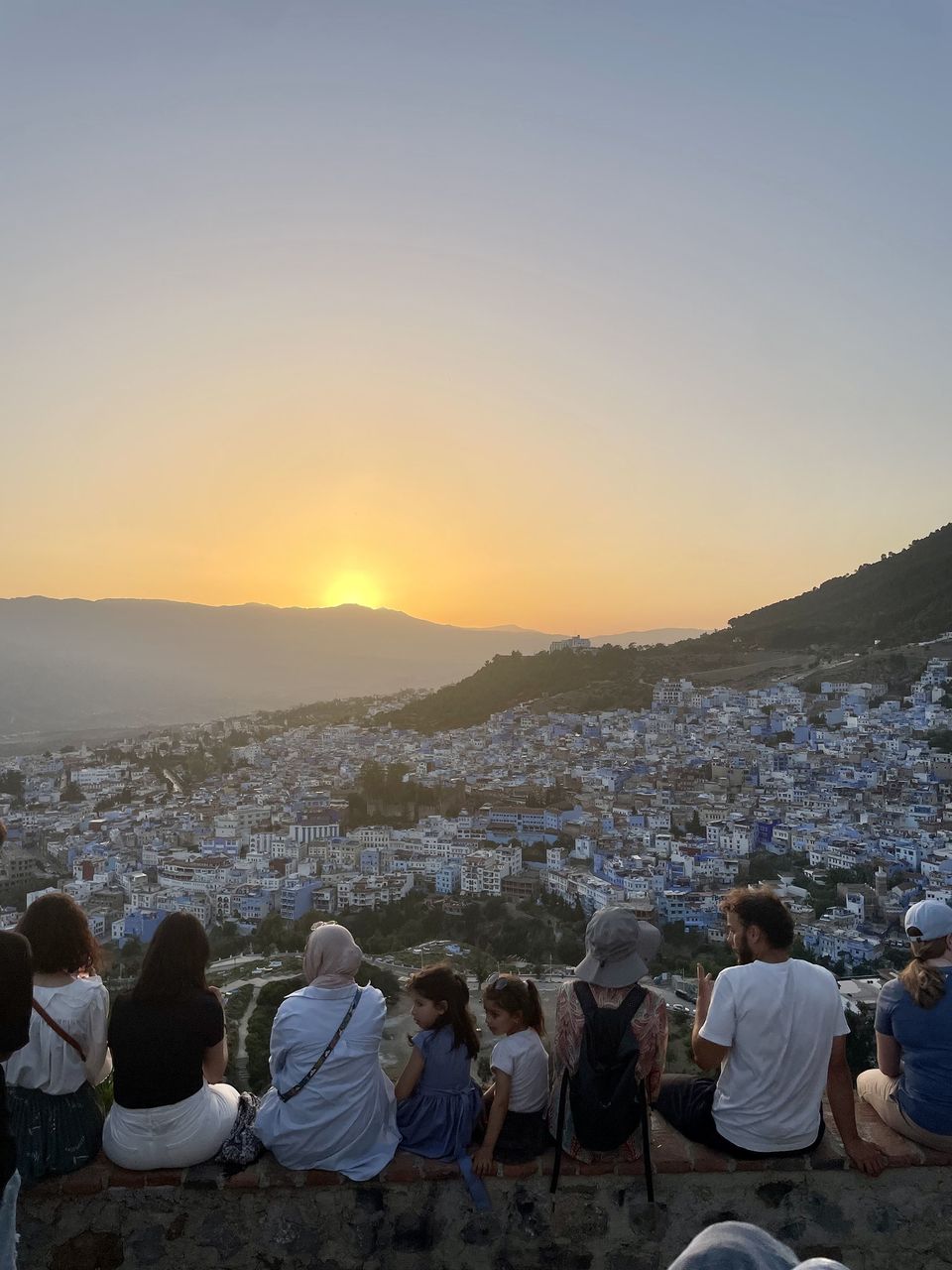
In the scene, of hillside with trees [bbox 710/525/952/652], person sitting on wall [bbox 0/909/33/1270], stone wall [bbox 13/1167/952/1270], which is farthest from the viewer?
hillside with trees [bbox 710/525/952/652]

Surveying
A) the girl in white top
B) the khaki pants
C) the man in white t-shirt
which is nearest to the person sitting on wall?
the girl in white top

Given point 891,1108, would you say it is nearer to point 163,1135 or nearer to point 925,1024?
point 925,1024

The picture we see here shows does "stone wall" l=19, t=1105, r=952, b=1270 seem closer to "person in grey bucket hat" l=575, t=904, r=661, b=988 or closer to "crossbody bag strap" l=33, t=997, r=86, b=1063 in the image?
"crossbody bag strap" l=33, t=997, r=86, b=1063

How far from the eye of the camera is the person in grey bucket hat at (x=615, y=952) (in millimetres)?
1997

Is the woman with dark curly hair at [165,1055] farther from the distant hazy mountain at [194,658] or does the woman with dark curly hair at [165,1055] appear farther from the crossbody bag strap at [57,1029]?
the distant hazy mountain at [194,658]

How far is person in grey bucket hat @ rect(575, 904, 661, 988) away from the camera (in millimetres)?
1997

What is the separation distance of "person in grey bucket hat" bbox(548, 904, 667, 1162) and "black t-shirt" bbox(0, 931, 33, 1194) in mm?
1129

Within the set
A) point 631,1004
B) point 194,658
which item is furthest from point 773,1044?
point 194,658

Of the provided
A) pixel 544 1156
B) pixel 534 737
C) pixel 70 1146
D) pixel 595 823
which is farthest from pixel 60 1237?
pixel 534 737

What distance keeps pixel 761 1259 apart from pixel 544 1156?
1.52m

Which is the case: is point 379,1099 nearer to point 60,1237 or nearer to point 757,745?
point 60,1237

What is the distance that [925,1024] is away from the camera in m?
2.05

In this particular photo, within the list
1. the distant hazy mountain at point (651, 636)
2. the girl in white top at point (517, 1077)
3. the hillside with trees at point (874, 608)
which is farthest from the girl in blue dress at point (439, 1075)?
the distant hazy mountain at point (651, 636)

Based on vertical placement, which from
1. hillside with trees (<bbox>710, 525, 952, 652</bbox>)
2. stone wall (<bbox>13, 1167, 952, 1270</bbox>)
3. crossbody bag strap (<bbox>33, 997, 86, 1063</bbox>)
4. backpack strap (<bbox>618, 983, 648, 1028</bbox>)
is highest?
hillside with trees (<bbox>710, 525, 952, 652</bbox>)
